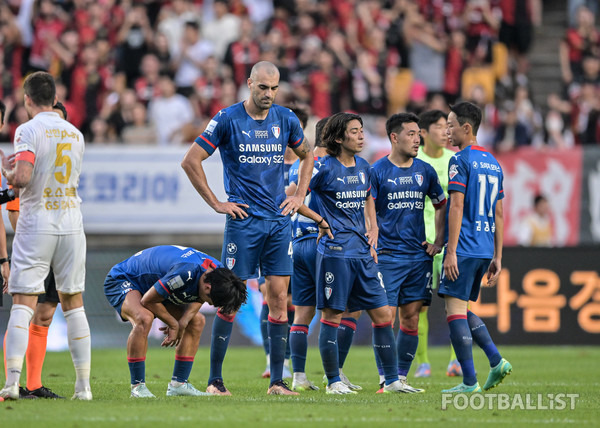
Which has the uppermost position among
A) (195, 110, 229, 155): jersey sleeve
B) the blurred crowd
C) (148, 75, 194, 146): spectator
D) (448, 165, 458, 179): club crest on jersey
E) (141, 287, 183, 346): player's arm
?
the blurred crowd

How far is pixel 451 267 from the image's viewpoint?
957cm

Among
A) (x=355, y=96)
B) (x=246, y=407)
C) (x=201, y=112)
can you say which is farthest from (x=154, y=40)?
(x=246, y=407)

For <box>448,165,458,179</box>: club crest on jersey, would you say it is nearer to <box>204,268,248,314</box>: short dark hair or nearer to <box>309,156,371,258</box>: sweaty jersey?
<box>309,156,371,258</box>: sweaty jersey

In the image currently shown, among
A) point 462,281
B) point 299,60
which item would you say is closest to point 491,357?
point 462,281

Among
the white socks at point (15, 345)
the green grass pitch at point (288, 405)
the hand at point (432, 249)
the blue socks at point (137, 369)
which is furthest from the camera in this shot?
the hand at point (432, 249)

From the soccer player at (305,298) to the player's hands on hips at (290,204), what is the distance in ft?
1.49

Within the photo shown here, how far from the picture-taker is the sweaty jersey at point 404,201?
10117 millimetres

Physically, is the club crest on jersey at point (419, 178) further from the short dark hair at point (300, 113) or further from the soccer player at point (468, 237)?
the short dark hair at point (300, 113)

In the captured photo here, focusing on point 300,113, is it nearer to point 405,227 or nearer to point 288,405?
point 405,227

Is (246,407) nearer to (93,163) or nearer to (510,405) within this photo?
(510,405)

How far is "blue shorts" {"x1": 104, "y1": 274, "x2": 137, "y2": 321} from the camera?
9.05 m

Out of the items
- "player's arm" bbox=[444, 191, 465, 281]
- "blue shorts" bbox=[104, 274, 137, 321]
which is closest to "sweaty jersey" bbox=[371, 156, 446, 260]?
"player's arm" bbox=[444, 191, 465, 281]

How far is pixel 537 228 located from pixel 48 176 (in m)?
11.2

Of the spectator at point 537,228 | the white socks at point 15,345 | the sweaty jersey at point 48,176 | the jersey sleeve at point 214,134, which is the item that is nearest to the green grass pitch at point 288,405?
the white socks at point 15,345
